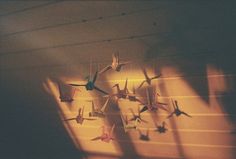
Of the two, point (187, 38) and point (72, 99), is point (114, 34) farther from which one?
point (72, 99)

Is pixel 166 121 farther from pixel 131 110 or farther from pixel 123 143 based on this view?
pixel 123 143

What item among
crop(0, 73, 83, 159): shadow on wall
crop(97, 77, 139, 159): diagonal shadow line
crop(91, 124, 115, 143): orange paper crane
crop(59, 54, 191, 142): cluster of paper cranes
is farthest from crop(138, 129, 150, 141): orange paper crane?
crop(0, 73, 83, 159): shadow on wall

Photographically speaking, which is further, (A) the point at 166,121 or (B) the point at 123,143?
(B) the point at 123,143

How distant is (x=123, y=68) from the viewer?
4520 mm

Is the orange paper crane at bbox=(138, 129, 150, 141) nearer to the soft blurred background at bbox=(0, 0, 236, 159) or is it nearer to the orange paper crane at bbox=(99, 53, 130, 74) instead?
the soft blurred background at bbox=(0, 0, 236, 159)

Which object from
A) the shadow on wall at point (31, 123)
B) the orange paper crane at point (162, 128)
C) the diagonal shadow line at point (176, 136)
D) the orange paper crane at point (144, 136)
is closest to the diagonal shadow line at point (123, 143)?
the orange paper crane at point (144, 136)

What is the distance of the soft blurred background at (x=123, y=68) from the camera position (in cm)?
350

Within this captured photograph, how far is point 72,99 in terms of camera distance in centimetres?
498

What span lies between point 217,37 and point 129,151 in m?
2.75

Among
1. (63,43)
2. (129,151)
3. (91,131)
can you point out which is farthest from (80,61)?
(129,151)

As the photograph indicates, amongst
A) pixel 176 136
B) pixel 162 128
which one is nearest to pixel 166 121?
pixel 162 128

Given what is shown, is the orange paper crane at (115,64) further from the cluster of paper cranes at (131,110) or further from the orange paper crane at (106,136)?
the orange paper crane at (106,136)

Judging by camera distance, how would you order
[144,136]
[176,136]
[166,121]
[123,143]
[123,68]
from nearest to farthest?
[123,68]
[166,121]
[176,136]
[144,136]
[123,143]

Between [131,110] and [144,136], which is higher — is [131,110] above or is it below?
above
